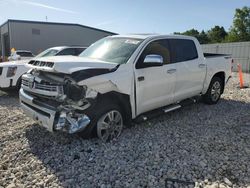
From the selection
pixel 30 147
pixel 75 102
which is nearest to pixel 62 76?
pixel 75 102

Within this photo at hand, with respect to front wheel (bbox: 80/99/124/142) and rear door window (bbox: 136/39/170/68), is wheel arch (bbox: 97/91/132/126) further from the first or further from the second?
rear door window (bbox: 136/39/170/68)

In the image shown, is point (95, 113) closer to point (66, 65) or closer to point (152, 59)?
point (66, 65)

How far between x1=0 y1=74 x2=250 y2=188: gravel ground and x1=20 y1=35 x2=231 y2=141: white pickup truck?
0.39 meters

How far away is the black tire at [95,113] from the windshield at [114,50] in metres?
0.84

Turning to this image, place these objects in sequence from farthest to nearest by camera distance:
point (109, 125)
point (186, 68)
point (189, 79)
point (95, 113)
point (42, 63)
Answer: point (189, 79)
point (186, 68)
point (109, 125)
point (42, 63)
point (95, 113)

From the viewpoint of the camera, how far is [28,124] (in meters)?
5.54

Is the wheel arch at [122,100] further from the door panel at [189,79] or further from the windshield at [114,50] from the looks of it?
the door panel at [189,79]

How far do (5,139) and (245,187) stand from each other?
3.94m

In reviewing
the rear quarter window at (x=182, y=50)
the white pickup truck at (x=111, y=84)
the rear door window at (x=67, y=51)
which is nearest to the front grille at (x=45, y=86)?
the white pickup truck at (x=111, y=84)

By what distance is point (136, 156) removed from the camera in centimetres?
413

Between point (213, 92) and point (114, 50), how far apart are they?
3617 mm

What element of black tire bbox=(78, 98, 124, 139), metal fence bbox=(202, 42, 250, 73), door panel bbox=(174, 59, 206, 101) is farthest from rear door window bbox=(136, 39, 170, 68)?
metal fence bbox=(202, 42, 250, 73)

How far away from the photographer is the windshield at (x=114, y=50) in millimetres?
4945

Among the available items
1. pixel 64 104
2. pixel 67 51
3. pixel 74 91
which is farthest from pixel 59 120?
pixel 67 51
